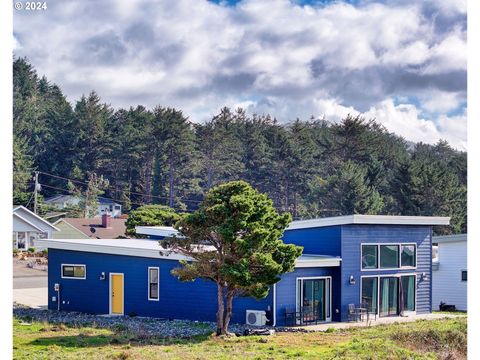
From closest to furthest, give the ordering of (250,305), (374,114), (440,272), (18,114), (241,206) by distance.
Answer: (241,206), (250,305), (440,272), (18,114), (374,114)

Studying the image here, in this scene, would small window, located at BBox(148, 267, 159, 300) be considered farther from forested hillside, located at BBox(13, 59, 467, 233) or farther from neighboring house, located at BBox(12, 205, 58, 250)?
forested hillside, located at BBox(13, 59, 467, 233)

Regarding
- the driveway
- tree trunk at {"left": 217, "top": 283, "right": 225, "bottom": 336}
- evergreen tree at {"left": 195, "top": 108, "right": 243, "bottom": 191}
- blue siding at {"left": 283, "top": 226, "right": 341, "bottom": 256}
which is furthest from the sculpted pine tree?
evergreen tree at {"left": 195, "top": 108, "right": 243, "bottom": 191}

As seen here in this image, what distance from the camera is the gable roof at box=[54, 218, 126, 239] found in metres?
42.1

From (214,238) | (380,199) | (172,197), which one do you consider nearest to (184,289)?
(214,238)

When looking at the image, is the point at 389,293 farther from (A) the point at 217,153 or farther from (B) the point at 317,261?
(A) the point at 217,153

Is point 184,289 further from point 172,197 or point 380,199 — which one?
point 172,197

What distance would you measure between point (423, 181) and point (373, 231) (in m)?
26.0

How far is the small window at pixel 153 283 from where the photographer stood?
19048 millimetres

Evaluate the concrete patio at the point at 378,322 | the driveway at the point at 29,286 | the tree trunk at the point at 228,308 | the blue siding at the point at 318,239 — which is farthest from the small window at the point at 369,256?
the driveway at the point at 29,286

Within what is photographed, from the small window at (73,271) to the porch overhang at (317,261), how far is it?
6.02m

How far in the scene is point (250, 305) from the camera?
57.7 ft

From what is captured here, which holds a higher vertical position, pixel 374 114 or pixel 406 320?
pixel 374 114

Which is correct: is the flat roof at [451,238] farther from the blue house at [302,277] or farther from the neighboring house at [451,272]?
the blue house at [302,277]

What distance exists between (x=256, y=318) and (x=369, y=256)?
13.5 feet
